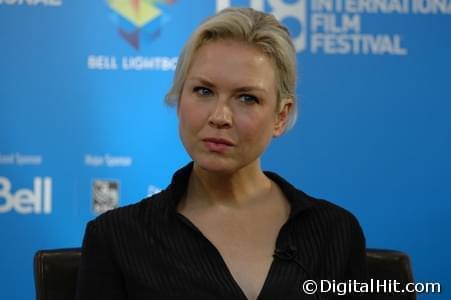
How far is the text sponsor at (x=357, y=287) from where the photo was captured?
1.37 m

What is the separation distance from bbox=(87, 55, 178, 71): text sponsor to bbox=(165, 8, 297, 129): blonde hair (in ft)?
4.03

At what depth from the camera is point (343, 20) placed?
2609mm

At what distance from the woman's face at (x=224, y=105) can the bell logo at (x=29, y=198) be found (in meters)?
1.38

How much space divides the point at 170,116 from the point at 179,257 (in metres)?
1.36

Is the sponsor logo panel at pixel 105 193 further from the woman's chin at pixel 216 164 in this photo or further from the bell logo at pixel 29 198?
the woman's chin at pixel 216 164

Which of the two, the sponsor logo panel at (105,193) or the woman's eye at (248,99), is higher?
the woman's eye at (248,99)

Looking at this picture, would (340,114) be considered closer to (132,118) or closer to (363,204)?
(363,204)

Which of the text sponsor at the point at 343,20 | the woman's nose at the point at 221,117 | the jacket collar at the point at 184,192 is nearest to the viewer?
the woman's nose at the point at 221,117

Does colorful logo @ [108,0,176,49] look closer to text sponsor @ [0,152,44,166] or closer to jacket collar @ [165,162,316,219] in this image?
text sponsor @ [0,152,44,166]

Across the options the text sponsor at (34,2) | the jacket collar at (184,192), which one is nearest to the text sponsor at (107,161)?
the text sponsor at (34,2)

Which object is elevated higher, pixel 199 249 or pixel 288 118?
pixel 288 118

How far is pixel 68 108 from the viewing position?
104 inches

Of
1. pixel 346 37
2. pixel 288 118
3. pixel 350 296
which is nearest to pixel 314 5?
pixel 346 37

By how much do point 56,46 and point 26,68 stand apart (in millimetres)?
126
